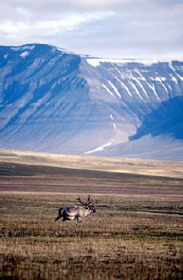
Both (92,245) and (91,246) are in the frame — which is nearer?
(91,246)

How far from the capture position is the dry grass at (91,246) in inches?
754

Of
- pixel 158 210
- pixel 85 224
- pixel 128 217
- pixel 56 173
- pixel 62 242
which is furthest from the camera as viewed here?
pixel 56 173

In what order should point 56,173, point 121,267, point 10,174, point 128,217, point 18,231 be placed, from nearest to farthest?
point 121,267 < point 18,231 < point 128,217 < point 10,174 < point 56,173

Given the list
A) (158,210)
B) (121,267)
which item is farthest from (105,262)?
(158,210)

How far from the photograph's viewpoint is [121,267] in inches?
789

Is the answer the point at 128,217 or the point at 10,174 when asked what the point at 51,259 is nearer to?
the point at 128,217

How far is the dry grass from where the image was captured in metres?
19.1

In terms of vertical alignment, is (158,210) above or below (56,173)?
below

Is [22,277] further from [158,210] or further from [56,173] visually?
[56,173]

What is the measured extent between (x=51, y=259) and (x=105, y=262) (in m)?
1.58

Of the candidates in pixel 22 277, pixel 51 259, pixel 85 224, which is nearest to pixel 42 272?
pixel 22 277

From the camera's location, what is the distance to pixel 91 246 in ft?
79.8

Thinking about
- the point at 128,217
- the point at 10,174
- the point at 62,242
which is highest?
the point at 10,174

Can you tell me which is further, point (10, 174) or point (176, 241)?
point (10, 174)
